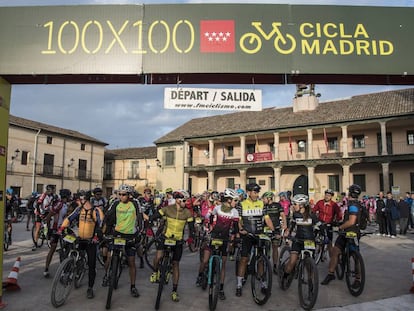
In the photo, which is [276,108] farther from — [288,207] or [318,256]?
[318,256]

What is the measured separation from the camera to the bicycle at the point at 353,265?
6.47 m

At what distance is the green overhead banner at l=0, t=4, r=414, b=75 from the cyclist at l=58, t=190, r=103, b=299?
2.68 m

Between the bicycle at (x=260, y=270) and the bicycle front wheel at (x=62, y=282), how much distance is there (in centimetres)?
309

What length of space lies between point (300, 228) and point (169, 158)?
107ft

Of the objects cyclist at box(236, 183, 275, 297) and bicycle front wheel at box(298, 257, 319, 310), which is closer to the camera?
bicycle front wheel at box(298, 257, 319, 310)

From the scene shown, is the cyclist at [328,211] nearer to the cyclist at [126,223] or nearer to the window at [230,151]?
the cyclist at [126,223]

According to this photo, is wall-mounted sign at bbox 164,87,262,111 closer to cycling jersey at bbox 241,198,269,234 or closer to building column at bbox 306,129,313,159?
cycling jersey at bbox 241,198,269,234

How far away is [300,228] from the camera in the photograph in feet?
21.8

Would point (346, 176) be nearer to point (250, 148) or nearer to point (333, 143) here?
point (333, 143)

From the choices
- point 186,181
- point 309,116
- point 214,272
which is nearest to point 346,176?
point 309,116

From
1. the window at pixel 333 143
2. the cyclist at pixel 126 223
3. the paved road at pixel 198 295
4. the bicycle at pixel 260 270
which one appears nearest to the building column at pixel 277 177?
the window at pixel 333 143

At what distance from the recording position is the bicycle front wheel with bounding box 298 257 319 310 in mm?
5637

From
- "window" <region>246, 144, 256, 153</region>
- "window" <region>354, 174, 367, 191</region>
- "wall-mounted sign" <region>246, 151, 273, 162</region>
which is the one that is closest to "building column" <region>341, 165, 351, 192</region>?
"window" <region>354, 174, 367, 191</region>

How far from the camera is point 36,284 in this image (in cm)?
713
